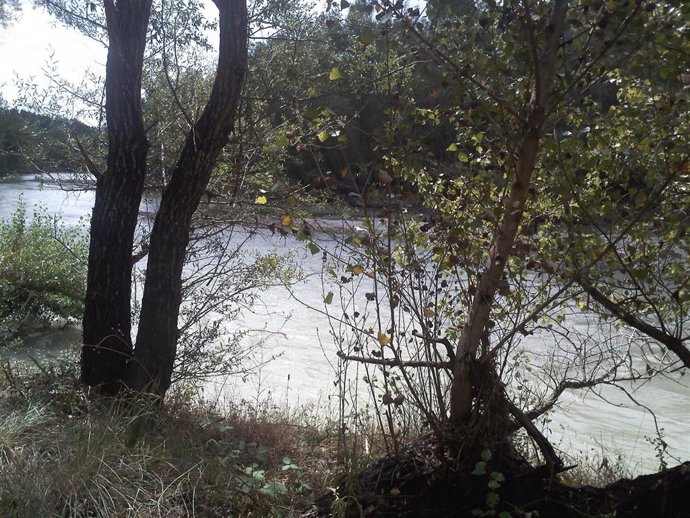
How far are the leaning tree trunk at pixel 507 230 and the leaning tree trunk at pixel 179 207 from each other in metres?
2.27

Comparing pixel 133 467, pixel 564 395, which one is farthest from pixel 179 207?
pixel 564 395

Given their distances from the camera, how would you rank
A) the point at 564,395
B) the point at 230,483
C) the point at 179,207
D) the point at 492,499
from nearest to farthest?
the point at 492,499
the point at 230,483
the point at 179,207
the point at 564,395

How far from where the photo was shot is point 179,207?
4.98 meters

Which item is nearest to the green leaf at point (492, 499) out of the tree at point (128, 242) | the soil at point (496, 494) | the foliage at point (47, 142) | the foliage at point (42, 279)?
the soil at point (496, 494)

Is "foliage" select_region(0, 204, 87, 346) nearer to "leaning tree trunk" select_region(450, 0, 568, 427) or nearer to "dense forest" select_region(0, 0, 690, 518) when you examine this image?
"dense forest" select_region(0, 0, 690, 518)

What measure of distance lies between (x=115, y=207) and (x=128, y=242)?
27 centimetres

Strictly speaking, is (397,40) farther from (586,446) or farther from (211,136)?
(586,446)

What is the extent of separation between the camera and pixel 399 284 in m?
3.37

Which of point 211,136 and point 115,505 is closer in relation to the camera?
point 115,505

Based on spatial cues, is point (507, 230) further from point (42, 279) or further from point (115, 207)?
point (42, 279)

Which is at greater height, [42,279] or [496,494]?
[496,494]

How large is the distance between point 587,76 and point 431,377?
5.20 feet

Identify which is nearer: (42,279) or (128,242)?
(128,242)

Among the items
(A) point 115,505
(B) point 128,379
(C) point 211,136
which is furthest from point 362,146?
(A) point 115,505
